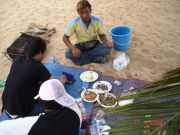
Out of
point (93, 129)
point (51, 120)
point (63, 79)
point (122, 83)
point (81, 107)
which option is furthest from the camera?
point (122, 83)

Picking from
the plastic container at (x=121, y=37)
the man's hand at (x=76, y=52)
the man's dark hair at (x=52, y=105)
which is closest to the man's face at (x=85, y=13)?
the man's hand at (x=76, y=52)

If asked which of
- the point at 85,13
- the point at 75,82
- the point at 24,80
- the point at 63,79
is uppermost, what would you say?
the point at 85,13

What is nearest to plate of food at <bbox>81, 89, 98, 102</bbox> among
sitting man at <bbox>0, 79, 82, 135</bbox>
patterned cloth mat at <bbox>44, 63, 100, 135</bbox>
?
patterned cloth mat at <bbox>44, 63, 100, 135</bbox>

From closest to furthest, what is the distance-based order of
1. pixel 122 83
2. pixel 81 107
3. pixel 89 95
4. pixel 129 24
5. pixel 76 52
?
pixel 81 107 → pixel 89 95 → pixel 122 83 → pixel 76 52 → pixel 129 24

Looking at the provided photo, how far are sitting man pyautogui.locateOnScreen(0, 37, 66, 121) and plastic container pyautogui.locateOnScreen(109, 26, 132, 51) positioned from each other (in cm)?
156

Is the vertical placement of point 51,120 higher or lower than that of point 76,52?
higher

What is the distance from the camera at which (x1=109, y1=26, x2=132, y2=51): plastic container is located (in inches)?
163

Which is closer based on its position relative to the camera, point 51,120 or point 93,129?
point 51,120

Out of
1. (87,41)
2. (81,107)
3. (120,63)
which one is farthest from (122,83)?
(87,41)

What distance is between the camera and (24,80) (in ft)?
9.22

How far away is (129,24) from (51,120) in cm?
356

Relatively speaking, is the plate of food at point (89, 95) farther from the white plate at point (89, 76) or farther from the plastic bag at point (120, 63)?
the plastic bag at point (120, 63)

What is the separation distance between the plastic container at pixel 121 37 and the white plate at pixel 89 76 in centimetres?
79

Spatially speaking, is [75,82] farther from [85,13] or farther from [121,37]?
[121,37]
